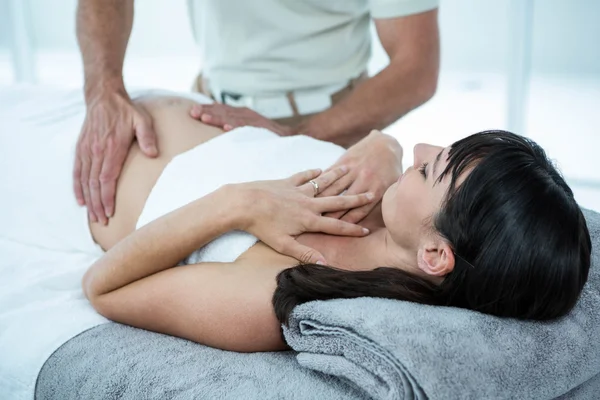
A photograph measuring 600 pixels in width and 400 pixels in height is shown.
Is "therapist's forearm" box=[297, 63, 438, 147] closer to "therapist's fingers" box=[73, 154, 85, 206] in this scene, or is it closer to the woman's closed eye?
"therapist's fingers" box=[73, 154, 85, 206]

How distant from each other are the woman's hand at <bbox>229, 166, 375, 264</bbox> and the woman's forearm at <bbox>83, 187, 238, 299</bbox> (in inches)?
1.3

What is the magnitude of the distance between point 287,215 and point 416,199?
0.84ft

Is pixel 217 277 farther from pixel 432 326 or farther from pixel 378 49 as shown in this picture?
pixel 378 49

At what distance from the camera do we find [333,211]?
1.52 meters

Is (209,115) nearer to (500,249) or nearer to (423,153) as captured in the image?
(423,153)

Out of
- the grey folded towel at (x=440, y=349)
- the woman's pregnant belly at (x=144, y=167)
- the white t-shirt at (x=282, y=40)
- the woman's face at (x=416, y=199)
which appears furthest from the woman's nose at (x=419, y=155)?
the white t-shirt at (x=282, y=40)

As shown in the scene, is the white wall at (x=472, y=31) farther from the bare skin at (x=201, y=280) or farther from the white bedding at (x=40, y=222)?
the bare skin at (x=201, y=280)

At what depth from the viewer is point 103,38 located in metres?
2.06

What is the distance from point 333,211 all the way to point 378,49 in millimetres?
3868

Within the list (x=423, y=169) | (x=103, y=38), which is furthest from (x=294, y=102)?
(x=423, y=169)

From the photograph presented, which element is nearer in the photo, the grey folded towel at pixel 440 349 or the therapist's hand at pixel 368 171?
the grey folded towel at pixel 440 349

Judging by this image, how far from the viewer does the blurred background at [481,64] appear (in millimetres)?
3754

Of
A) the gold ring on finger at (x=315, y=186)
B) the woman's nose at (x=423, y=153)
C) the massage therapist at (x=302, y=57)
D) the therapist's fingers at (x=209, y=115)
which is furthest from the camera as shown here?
the massage therapist at (x=302, y=57)

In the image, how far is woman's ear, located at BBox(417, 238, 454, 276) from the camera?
1.26 meters
